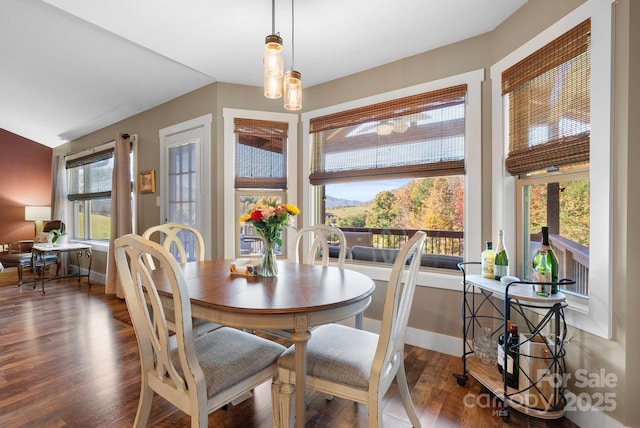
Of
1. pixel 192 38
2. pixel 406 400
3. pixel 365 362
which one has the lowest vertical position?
pixel 406 400

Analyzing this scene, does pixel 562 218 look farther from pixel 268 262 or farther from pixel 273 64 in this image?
pixel 273 64

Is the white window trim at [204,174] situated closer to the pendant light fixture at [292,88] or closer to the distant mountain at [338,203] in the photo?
the distant mountain at [338,203]

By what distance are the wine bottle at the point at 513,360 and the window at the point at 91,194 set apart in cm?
517

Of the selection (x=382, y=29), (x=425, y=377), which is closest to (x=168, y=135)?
(x=382, y=29)

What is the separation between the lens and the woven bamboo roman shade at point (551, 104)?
1588 mm

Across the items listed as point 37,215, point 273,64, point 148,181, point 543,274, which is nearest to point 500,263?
point 543,274

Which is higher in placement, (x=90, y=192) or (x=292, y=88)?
(x=292, y=88)

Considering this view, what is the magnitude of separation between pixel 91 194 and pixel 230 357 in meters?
5.08

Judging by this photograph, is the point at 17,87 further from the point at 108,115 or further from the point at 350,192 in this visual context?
the point at 350,192

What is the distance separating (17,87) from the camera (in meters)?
3.73

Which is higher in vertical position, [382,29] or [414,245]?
[382,29]

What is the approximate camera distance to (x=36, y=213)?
5422 mm

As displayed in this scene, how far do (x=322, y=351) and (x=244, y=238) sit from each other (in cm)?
204

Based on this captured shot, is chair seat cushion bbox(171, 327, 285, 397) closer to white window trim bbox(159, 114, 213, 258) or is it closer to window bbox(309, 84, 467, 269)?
window bbox(309, 84, 467, 269)
